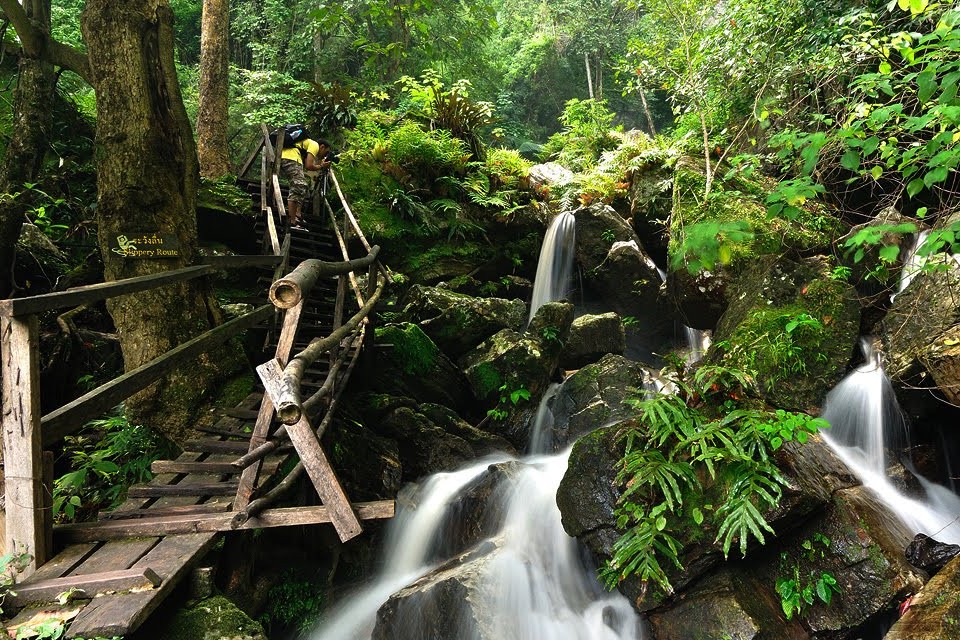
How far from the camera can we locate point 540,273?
10914 millimetres

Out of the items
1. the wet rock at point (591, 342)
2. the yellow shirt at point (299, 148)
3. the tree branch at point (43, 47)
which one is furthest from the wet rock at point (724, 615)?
the yellow shirt at point (299, 148)

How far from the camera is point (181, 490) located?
3.60 meters

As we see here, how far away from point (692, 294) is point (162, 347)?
776 centimetres

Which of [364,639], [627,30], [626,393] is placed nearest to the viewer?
[364,639]

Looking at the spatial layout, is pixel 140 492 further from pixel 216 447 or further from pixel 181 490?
pixel 216 447

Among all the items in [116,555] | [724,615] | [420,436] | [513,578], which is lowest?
[513,578]

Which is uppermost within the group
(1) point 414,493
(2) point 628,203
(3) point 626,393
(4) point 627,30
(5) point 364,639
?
(4) point 627,30

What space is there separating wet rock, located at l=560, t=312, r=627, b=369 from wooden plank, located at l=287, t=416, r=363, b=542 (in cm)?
640

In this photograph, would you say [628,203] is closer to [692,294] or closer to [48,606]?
[692,294]

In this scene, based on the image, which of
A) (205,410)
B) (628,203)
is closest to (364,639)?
(205,410)

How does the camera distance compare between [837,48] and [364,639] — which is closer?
[364,639]

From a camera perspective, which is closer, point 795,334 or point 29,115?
point 29,115

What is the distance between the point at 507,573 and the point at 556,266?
24.1 ft

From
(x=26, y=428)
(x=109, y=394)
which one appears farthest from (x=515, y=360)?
(x=26, y=428)
